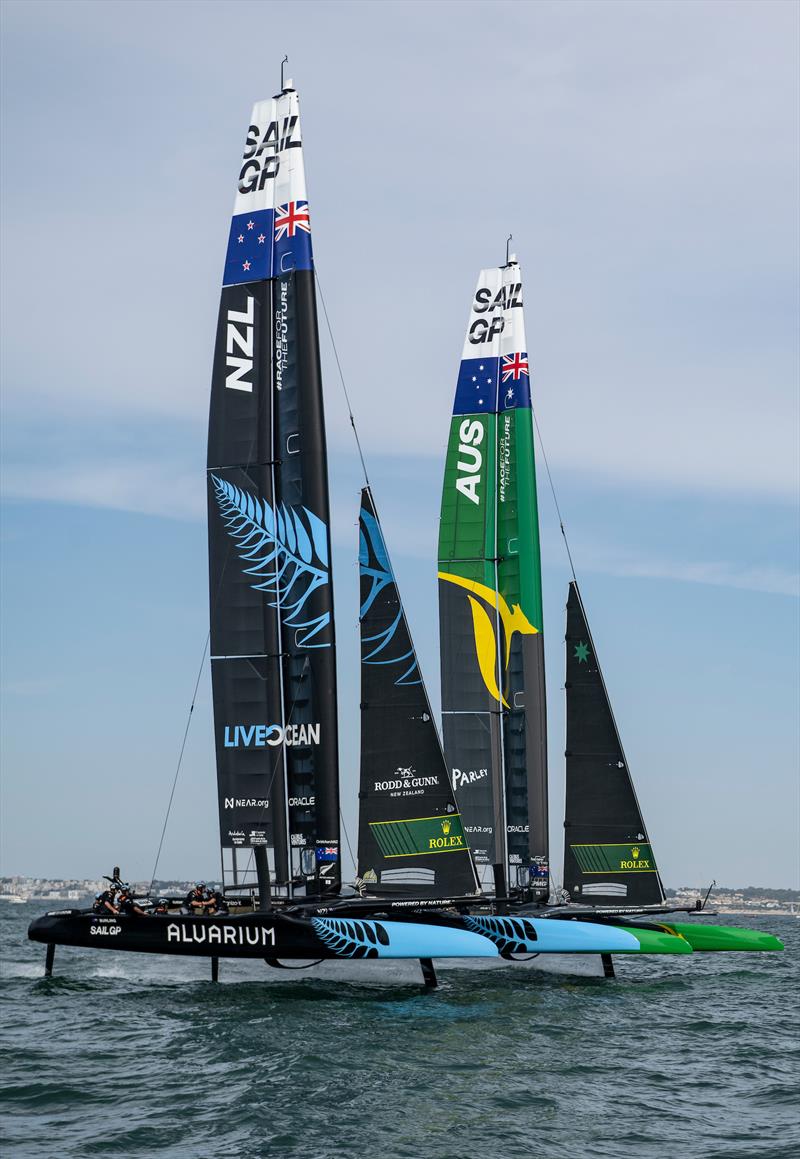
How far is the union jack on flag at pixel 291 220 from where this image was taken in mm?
25516

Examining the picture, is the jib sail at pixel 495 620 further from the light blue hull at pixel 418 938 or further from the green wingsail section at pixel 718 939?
the light blue hull at pixel 418 938

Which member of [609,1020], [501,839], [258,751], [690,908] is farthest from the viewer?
[501,839]

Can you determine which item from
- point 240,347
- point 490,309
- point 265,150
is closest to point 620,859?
point 240,347

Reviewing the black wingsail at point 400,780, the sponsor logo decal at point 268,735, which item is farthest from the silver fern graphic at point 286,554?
the sponsor logo decal at point 268,735

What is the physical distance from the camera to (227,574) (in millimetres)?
24859

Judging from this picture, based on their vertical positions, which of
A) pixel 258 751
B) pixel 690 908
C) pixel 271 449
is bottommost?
pixel 690 908

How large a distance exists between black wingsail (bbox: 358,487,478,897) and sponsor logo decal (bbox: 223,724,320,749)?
3.28 feet

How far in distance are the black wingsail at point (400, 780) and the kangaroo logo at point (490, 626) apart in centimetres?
596

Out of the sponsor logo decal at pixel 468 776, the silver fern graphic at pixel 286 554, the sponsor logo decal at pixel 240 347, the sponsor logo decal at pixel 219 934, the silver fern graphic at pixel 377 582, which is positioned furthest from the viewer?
the sponsor logo decal at pixel 468 776

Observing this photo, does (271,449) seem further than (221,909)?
Yes

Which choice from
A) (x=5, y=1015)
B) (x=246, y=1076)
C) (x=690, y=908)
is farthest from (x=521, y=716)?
(x=246, y=1076)

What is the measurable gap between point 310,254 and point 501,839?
42.1 ft

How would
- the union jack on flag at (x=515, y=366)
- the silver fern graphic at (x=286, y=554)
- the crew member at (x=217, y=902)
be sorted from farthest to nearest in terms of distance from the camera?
the union jack on flag at (x=515, y=366), the silver fern graphic at (x=286, y=554), the crew member at (x=217, y=902)

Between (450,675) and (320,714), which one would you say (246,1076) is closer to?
(320,714)
